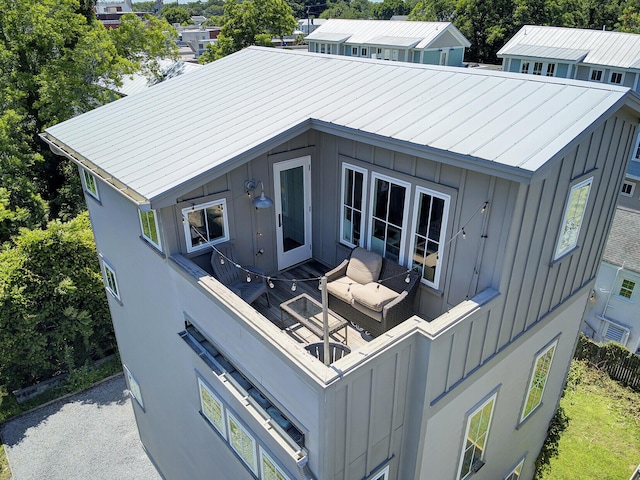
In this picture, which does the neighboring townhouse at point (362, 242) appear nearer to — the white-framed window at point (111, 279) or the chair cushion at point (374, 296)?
the chair cushion at point (374, 296)

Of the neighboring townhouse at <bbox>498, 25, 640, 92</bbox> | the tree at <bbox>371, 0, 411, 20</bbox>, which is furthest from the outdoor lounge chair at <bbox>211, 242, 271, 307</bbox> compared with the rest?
the tree at <bbox>371, 0, 411, 20</bbox>

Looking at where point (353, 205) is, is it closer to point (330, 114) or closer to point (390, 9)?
point (330, 114)

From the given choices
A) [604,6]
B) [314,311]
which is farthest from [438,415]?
[604,6]

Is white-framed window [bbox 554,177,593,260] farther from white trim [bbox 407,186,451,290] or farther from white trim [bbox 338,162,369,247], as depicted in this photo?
white trim [bbox 338,162,369,247]

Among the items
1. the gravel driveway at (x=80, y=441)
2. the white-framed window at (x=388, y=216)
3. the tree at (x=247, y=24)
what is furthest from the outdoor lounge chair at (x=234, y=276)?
the tree at (x=247, y=24)

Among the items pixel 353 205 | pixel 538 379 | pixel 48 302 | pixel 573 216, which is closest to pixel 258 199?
pixel 353 205

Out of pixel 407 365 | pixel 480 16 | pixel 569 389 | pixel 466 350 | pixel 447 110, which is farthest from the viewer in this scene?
pixel 480 16

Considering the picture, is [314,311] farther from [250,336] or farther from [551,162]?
[551,162]
